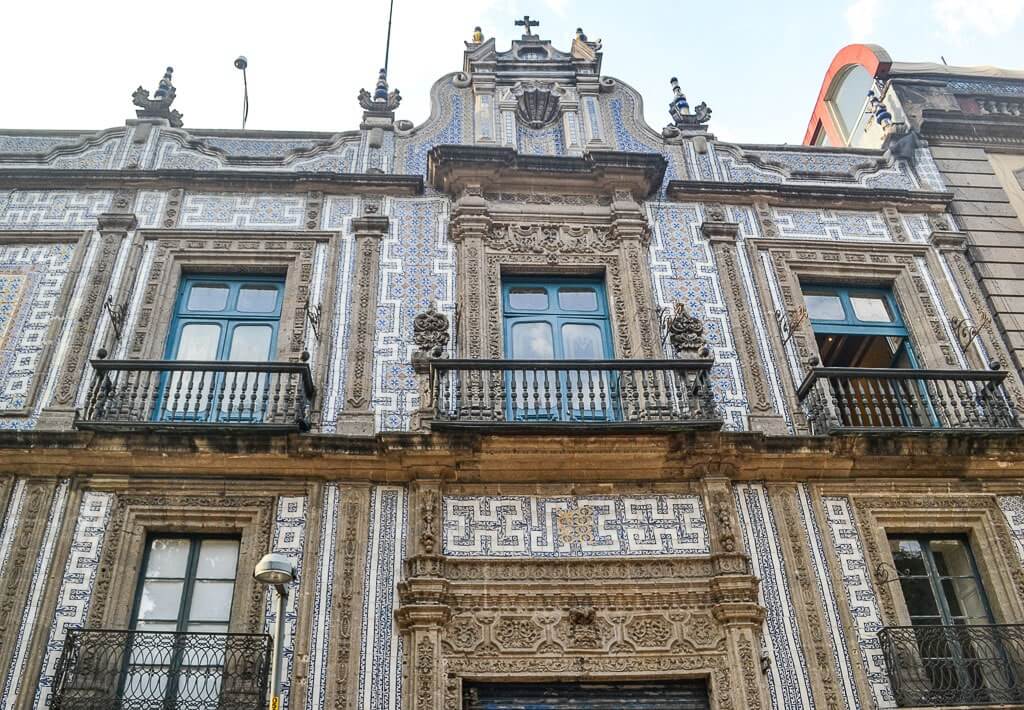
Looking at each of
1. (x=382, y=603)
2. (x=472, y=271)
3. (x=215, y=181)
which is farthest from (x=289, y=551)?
(x=215, y=181)

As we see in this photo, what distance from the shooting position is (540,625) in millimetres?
8695

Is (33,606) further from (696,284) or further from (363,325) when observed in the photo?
(696,284)

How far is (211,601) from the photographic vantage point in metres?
8.73

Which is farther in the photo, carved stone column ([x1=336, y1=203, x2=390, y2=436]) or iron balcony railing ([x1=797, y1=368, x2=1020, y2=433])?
iron balcony railing ([x1=797, y1=368, x2=1020, y2=433])

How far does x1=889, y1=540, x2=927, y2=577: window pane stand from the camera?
30.8 ft

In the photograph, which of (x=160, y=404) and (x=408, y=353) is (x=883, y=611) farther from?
(x=160, y=404)

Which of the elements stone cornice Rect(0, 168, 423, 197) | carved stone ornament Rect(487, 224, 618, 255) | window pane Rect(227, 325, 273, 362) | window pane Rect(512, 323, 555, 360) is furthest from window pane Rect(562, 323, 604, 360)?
window pane Rect(227, 325, 273, 362)

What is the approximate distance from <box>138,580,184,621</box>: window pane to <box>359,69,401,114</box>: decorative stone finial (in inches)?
292

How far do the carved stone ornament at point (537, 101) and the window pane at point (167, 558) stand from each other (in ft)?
25.4

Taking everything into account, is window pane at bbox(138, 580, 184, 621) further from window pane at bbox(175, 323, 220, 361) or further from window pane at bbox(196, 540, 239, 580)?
window pane at bbox(175, 323, 220, 361)

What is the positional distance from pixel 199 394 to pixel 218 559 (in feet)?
5.70

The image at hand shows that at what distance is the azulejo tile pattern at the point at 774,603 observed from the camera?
8359mm

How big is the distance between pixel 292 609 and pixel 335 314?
3611 millimetres

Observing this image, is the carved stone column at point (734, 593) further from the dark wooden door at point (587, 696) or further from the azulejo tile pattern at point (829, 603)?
the azulejo tile pattern at point (829, 603)
